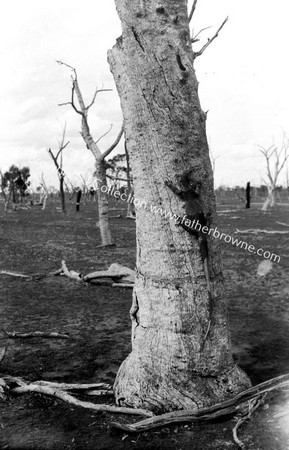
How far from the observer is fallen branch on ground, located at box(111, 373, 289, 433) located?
9.72ft

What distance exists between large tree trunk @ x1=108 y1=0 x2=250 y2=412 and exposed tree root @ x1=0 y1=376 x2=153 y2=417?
97mm

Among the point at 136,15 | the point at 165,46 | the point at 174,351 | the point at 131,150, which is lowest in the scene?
the point at 174,351

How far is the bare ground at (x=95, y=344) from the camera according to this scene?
2910 mm

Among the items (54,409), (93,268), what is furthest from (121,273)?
(54,409)

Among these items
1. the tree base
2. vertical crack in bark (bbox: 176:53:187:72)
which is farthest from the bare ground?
vertical crack in bark (bbox: 176:53:187:72)

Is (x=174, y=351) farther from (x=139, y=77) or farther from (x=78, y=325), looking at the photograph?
(x=78, y=325)

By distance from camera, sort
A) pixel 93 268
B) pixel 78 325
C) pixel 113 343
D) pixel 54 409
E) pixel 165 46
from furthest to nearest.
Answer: pixel 93 268 → pixel 78 325 → pixel 113 343 → pixel 54 409 → pixel 165 46

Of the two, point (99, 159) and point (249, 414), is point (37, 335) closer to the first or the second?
point (249, 414)

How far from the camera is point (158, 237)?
3.27m

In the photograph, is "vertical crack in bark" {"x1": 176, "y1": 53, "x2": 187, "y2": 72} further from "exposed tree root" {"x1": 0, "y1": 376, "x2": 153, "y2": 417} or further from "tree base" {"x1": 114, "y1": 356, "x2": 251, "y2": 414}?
"exposed tree root" {"x1": 0, "y1": 376, "x2": 153, "y2": 417}

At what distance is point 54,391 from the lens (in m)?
3.51

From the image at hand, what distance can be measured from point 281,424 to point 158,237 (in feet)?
4.77

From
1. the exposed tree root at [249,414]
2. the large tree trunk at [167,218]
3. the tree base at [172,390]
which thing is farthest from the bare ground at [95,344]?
the large tree trunk at [167,218]

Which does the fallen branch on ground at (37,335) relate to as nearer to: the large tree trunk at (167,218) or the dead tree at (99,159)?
the large tree trunk at (167,218)
